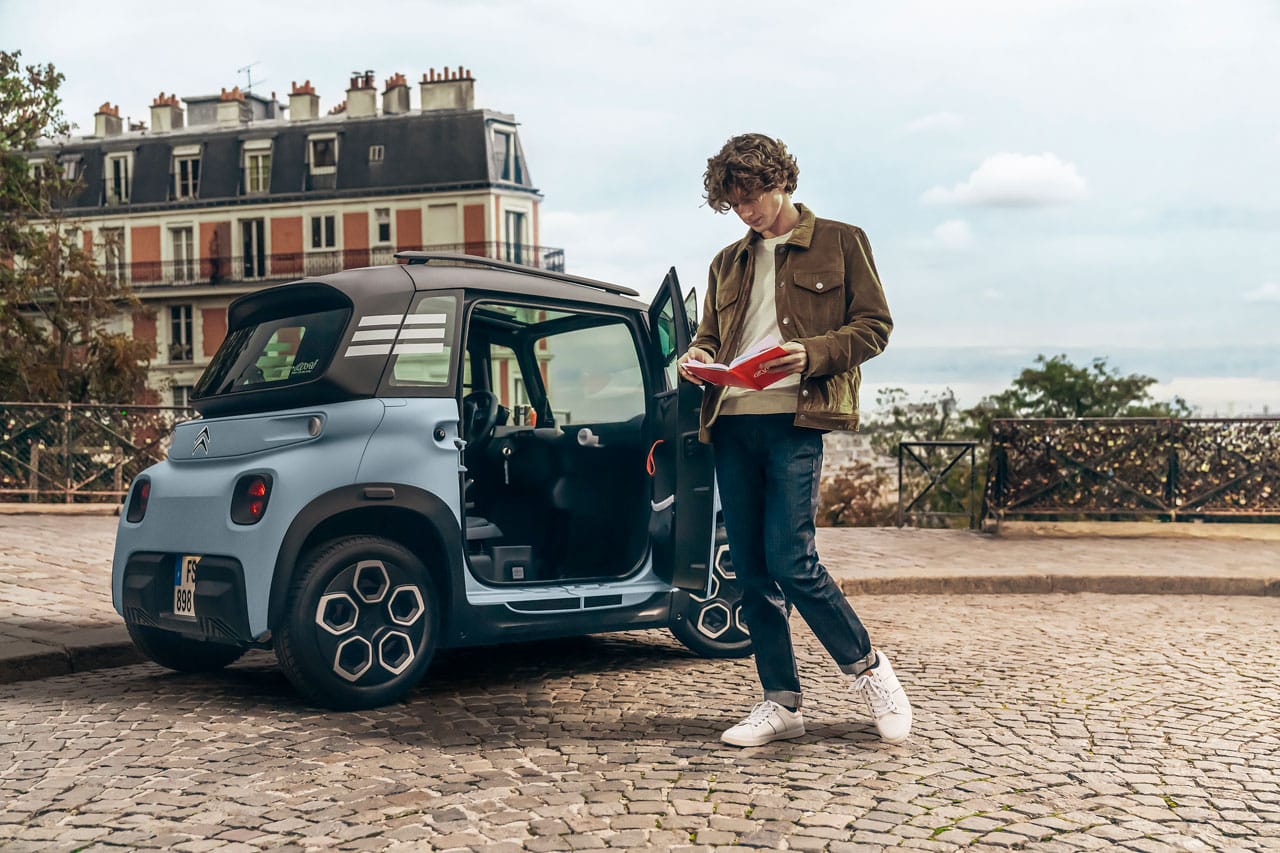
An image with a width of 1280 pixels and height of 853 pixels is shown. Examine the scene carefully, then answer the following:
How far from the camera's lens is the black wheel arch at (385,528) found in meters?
5.30

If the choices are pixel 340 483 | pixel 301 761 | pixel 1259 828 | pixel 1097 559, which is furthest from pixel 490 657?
pixel 1097 559

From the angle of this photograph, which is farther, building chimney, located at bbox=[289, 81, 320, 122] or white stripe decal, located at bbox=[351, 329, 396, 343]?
building chimney, located at bbox=[289, 81, 320, 122]

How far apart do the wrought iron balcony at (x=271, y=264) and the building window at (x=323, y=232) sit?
35 cm

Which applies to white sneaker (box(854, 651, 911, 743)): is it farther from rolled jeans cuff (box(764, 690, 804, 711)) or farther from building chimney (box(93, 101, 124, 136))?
building chimney (box(93, 101, 124, 136))

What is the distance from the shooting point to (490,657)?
7.07 metres

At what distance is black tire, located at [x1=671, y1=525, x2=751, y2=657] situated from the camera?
661cm

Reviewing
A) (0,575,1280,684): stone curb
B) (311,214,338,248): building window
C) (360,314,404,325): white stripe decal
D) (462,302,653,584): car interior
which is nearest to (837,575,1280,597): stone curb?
(0,575,1280,684): stone curb

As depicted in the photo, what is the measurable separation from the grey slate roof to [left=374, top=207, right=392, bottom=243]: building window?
2.73 ft

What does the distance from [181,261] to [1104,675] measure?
5592 centimetres

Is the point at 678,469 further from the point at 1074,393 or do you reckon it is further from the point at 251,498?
the point at 1074,393

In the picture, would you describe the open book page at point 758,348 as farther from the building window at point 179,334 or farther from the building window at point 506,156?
the building window at point 179,334

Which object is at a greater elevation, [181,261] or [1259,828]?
[181,261]

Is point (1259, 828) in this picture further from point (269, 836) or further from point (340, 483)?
point (340, 483)

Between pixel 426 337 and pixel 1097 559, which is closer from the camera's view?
pixel 426 337
